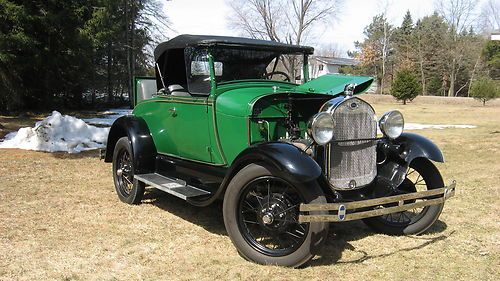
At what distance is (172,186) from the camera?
468 cm

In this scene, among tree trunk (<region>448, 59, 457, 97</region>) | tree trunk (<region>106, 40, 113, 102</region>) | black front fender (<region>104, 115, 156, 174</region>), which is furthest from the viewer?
tree trunk (<region>448, 59, 457, 97</region>)

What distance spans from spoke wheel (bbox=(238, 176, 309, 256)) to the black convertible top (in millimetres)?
1717

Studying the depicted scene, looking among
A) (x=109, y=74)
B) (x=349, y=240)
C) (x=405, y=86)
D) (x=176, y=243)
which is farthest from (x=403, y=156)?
(x=405, y=86)

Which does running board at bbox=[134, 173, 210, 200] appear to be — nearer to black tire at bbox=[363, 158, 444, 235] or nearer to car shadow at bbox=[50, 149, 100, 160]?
black tire at bbox=[363, 158, 444, 235]

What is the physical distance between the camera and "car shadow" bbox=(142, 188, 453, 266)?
3.95 m

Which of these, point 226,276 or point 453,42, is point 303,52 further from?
point 453,42

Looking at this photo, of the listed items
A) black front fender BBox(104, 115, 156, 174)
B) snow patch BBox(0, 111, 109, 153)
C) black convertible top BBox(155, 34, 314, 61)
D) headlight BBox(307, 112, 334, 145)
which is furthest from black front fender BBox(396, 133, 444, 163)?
snow patch BBox(0, 111, 109, 153)

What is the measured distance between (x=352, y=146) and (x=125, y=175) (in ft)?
10.5

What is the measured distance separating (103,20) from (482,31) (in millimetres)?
44083

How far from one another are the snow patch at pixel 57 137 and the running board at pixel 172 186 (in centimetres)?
492

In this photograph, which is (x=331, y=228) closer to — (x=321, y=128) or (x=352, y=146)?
(x=352, y=146)

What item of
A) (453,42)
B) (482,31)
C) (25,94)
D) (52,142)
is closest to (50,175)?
(52,142)

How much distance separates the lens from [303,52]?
5438 mm

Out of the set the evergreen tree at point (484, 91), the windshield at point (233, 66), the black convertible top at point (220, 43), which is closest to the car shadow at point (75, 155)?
the black convertible top at point (220, 43)
